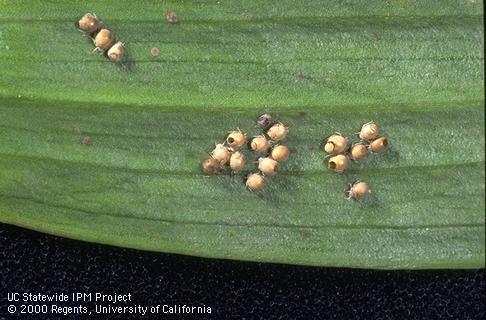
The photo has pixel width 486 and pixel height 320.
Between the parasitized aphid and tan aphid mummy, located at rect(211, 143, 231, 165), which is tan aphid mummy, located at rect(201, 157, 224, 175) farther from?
the parasitized aphid

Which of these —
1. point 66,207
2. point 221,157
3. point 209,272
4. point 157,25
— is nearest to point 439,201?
point 221,157

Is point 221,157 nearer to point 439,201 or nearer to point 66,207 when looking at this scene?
point 66,207

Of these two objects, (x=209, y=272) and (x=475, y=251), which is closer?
(x=475, y=251)

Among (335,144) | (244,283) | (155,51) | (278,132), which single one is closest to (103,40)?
(155,51)

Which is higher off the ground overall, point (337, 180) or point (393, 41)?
point (393, 41)

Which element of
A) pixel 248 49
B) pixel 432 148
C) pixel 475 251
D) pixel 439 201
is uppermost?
pixel 248 49

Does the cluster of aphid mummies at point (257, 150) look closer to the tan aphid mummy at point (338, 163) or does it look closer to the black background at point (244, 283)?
the tan aphid mummy at point (338, 163)
